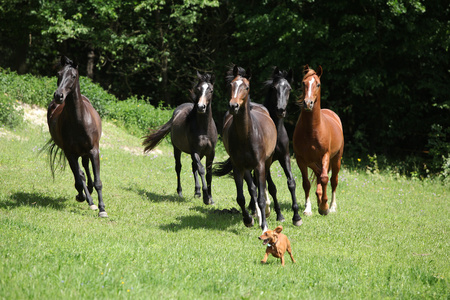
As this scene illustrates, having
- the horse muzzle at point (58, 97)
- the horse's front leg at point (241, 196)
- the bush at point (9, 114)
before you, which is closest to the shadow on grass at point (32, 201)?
the horse muzzle at point (58, 97)

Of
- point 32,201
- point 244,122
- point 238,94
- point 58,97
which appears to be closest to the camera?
point 238,94

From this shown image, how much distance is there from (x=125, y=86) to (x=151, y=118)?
8.21 m

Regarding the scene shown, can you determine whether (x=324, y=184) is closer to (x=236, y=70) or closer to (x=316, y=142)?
(x=316, y=142)

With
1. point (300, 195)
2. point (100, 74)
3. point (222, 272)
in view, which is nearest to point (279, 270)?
point (222, 272)

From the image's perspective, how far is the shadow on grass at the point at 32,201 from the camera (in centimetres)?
835

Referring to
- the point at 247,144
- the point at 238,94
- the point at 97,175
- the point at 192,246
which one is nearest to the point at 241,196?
the point at 247,144

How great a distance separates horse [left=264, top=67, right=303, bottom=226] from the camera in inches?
312

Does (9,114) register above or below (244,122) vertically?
below

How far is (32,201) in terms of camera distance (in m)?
8.79

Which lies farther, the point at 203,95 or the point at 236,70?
the point at 203,95

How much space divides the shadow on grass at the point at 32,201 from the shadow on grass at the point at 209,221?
227cm

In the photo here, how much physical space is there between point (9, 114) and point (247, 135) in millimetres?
11460

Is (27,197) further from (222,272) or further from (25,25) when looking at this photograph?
(25,25)

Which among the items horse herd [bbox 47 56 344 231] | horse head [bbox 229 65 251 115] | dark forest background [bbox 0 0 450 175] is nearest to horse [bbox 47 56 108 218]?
horse herd [bbox 47 56 344 231]
